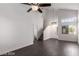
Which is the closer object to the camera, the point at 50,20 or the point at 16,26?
the point at 50,20

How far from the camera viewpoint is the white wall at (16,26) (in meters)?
2.82

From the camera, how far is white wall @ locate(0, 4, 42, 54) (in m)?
2.82

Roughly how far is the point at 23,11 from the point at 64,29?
1.26 m

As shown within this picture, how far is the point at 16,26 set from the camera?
3244 mm

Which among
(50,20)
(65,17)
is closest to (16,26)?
(50,20)

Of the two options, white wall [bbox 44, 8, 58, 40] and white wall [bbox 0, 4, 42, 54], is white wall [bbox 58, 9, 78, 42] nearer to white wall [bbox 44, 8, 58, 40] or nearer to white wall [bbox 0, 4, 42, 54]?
white wall [bbox 44, 8, 58, 40]

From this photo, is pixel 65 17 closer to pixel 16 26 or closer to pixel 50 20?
pixel 50 20

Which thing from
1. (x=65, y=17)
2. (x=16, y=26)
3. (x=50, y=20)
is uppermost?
(x=65, y=17)

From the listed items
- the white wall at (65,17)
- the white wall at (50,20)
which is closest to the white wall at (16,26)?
the white wall at (50,20)

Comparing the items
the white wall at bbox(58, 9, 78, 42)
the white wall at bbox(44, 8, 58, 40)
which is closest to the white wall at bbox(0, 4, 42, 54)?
the white wall at bbox(44, 8, 58, 40)

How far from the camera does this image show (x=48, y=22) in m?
2.82

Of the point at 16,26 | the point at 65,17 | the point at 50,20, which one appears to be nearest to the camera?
the point at 50,20

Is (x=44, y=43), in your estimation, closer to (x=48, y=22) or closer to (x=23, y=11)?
(x=48, y=22)

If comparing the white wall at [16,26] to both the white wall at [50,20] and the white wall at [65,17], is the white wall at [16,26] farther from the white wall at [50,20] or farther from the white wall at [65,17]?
the white wall at [65,17]
